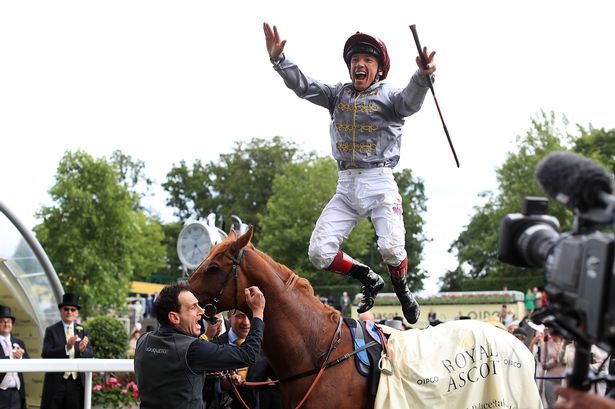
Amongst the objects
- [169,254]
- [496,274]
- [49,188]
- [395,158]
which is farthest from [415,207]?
[395,158]

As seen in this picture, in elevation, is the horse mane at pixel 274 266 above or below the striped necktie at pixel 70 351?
above

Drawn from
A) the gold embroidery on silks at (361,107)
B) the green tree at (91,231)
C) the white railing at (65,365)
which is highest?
the gold embroidery on silks at (361,107)

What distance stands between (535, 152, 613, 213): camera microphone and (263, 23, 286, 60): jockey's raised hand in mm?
3904

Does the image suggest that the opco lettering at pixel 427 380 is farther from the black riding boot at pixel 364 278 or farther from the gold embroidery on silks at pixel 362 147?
the gold embroidery on silks at pixel 362 147

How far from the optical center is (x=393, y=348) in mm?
5734

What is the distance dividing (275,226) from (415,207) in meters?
16.8

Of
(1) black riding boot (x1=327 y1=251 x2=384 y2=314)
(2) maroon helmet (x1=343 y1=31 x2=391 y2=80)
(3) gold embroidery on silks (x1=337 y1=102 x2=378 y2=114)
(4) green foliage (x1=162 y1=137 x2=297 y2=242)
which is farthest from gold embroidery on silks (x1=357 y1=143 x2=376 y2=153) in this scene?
(4) green foliage (x1=162 y1=137 x2=297 y2=242)

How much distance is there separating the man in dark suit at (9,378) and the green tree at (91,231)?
104 feet

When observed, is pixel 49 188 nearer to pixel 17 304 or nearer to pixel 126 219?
pixel 126 219

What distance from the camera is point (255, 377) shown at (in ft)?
21.4

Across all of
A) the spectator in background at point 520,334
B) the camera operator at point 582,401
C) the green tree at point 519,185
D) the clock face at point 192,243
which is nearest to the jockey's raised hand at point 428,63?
the camera operator at point 582,401

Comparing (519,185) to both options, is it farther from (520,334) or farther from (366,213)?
(366,213)

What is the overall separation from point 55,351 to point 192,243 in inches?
235

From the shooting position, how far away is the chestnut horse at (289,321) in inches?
215
